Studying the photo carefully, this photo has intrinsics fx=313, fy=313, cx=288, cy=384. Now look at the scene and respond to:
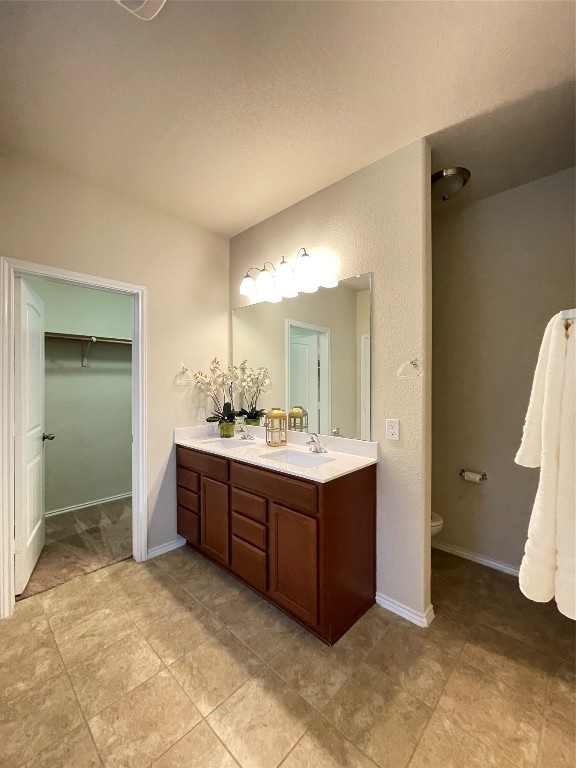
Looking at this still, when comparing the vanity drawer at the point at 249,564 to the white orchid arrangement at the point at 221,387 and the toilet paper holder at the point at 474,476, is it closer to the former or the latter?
the white orchid arrangement at the point at 221,387

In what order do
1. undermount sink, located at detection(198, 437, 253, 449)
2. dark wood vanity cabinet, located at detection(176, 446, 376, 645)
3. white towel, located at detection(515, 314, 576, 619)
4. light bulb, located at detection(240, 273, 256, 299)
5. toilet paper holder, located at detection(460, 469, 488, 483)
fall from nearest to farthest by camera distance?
white towel, located at detection(515, 314, 576, 619), dark wood vanity cabinet, located at detection(176, 446, 376, 645), toilet paper holder, located at detection(460, 469, 488, 483), undermount sink, located at detection(198, 437, 253, 449), light bulb, located at detection(240, 273, 256, 299)

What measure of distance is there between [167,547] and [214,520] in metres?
0.66

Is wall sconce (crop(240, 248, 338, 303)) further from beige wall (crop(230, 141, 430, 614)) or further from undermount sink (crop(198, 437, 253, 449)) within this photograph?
undermount sink (crop(198, 437, 253, 449))

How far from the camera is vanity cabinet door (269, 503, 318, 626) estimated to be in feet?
5.07

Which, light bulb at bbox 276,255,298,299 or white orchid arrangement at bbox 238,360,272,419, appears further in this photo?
white orchid arrangement at bbox 238,360,272,419

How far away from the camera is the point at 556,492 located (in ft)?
3.06

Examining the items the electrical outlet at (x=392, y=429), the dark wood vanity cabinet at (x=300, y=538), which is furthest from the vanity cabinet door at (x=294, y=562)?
the electrical outlet at (x=392, y=429)

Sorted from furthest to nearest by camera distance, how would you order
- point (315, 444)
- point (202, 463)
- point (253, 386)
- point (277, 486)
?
point (253, 386)
point (202, 463)
point (315, 444)
point (277, 486)

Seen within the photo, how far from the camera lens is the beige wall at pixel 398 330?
1712mm

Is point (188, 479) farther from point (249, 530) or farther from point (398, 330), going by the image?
point (398, 330)

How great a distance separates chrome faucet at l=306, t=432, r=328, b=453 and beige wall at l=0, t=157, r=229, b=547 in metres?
1.05

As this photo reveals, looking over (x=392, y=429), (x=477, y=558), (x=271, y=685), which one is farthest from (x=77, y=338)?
(x=477, y=558)

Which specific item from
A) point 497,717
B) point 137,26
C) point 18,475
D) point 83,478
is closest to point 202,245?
point 137,26

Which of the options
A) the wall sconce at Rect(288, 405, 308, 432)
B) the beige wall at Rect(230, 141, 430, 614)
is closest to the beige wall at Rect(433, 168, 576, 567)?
the beige wall at Rect(230, 141, 430, 614)
